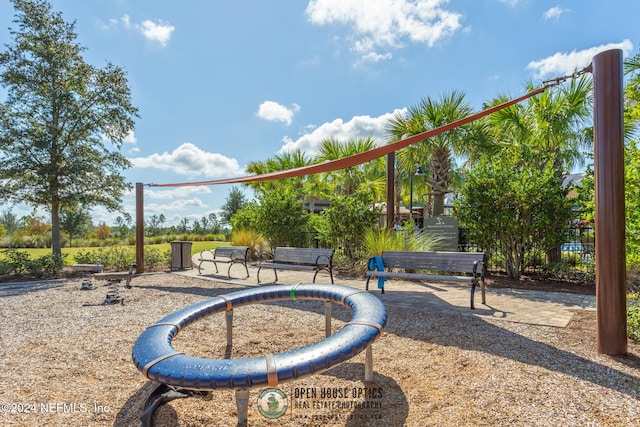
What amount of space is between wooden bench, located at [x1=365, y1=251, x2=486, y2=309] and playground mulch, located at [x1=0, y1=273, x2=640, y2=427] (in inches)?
27.3

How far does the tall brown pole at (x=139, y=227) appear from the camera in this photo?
9.79 meters

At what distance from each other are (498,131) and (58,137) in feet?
43.5

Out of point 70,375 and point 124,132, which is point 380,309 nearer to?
point 70,375

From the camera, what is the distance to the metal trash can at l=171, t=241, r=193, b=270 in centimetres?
1052

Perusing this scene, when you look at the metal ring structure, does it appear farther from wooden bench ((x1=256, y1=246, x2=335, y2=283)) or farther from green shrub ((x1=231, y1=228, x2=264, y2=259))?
green shrub ((x1=231, y1=228, x2=264, y2=259))

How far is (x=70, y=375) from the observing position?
3023mm

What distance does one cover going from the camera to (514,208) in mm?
7148

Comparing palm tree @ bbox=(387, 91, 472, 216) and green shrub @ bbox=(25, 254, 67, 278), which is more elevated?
palm tree @ bbox=(387, 91, 472, 216)

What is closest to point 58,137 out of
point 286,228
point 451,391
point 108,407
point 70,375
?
point 286,228

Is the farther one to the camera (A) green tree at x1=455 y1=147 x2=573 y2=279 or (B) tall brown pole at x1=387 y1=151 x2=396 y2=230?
(B) tall brown pole at x1=387 y1=151 x2=396 y2=230

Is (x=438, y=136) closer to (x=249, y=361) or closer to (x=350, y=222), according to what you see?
(x=350, y=222)

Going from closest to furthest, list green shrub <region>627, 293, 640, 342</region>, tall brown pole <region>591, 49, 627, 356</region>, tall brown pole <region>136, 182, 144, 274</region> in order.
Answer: tall brown pole <region>591, 49, 627, 356</region> → green shrub <region>627, 293, 640, 342</region> → tall brown pole <region>136, 182, 144, 274</region>

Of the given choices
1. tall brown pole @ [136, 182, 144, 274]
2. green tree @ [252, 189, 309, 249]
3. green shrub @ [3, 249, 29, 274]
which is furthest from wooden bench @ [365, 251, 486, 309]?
green shrub @ [3, 249, 29, 274]

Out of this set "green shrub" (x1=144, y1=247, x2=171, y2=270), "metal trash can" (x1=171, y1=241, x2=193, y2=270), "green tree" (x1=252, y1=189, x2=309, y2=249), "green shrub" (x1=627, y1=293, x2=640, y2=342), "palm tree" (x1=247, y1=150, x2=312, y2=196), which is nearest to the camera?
"green shrub" (x1=627, y1=293, x2=640, y2=342)
